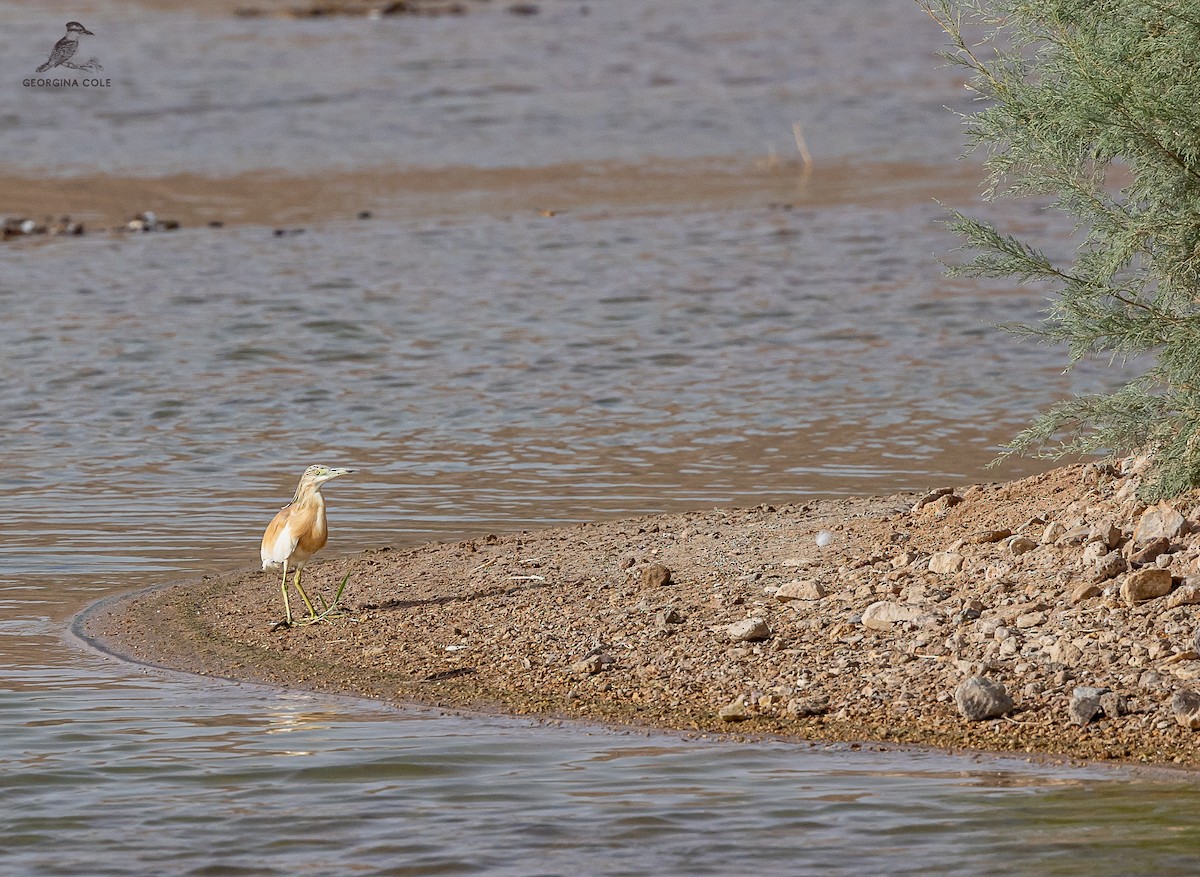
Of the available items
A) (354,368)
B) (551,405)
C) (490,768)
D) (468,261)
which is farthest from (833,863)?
(468,261)

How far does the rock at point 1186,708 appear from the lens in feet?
22.6

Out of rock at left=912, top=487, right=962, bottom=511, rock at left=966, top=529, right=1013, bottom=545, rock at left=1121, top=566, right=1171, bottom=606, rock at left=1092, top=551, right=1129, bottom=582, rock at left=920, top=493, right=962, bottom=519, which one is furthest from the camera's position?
rock at left=912, top=487, right=962, bottom=511

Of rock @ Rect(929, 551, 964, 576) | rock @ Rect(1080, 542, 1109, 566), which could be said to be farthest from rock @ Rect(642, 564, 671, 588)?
rock @ Rect(1080, 542, 1109, 566)

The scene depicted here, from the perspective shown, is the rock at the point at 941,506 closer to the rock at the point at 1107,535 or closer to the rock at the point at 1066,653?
the rock at the point at 1107,535

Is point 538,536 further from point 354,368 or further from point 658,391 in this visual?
point 354,368

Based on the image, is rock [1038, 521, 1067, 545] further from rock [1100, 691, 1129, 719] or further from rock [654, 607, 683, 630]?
rock [654, 607, 683, 630]

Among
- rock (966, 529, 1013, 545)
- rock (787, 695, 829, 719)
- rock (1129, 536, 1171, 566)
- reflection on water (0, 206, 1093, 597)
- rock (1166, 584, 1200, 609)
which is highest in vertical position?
rock (1129, 536, 1171, 566)

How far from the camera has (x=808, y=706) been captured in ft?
24.1

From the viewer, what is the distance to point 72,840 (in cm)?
630

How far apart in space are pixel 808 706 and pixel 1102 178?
2887 millimetres

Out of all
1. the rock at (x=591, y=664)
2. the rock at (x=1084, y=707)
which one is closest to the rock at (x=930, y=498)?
the rock at (x=591, y=664)

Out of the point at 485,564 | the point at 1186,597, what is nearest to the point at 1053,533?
the point at 1186,597

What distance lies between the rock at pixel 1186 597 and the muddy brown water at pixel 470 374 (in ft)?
3.89

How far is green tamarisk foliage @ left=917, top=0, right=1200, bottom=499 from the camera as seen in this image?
26.6ft
